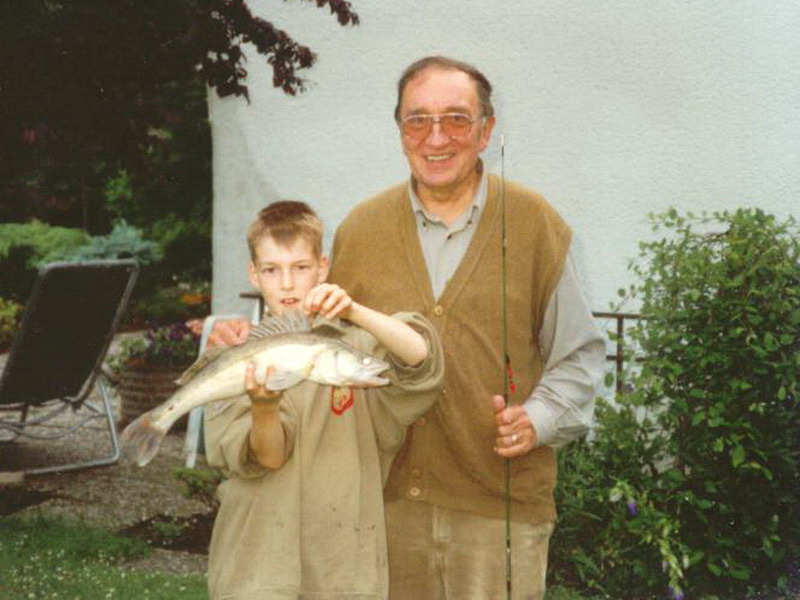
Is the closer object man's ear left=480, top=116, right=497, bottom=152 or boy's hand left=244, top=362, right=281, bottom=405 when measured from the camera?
boy's hand left=244, top=362, right=281, bottom=405

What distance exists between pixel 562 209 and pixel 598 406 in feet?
7.35

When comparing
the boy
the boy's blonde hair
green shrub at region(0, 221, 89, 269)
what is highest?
green shrub at region(0, 221, 89, 269)

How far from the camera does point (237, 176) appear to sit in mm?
8547

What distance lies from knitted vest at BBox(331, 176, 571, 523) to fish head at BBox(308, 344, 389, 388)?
519 millimetres

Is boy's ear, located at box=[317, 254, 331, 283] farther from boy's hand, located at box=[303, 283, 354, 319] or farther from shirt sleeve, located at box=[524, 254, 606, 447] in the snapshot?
shirt sleeve, located at box=[524, 254, 606, 447]

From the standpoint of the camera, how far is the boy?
2.52 meters

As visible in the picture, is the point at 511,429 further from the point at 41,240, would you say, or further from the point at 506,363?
the point at 41,240

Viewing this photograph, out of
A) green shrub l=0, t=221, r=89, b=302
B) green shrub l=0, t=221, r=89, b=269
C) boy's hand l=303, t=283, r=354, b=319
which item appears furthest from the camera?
green shrub l=0, t=221, r=89, b=269

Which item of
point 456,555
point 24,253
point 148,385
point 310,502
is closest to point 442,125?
point 310,502

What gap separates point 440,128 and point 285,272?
1.76ft

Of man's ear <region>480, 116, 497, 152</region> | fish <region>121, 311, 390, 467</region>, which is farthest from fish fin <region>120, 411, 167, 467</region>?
man's ear <region>480, 116, 497, 152</region>

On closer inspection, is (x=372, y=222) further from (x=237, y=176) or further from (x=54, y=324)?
(x=237, y=176)

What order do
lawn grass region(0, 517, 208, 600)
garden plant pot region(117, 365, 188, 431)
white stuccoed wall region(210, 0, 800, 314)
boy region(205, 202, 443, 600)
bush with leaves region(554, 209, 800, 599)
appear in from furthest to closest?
1. garden plant pot region(117, 365, 188, 431)
2. white stuccoed wall region(210, 0, 800, 314)
3. lawn grass region(0, 517, 208, 600)
4. bush with leaves region(554, 209, 800, 599)
5. boy region(205, 202, 443, 600)

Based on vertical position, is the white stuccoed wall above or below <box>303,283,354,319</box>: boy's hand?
above
